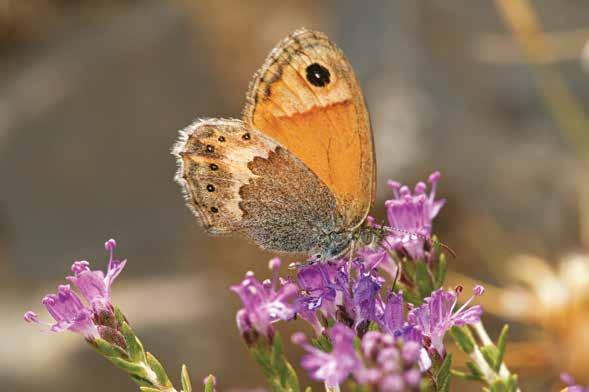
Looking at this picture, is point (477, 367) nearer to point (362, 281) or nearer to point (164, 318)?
point (362, 281)

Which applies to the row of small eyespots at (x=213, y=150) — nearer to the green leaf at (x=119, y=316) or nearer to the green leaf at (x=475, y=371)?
the green leaf at (x=119, y=316)

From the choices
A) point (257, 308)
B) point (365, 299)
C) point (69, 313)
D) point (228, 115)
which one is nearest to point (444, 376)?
point (365, 299)

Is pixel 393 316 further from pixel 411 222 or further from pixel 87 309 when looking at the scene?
pixel 87 309

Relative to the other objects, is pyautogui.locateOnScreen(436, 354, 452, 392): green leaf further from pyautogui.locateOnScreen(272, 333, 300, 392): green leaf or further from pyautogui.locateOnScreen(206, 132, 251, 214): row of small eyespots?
pyautogui.locateOnScreen(206, 132, 251, 214): row of small eyespots

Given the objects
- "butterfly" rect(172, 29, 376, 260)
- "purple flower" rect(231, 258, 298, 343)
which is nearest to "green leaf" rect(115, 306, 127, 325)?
"purple flower" rect(231, 258, 298, 343)

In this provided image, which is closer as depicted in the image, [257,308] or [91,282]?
[257,308]
